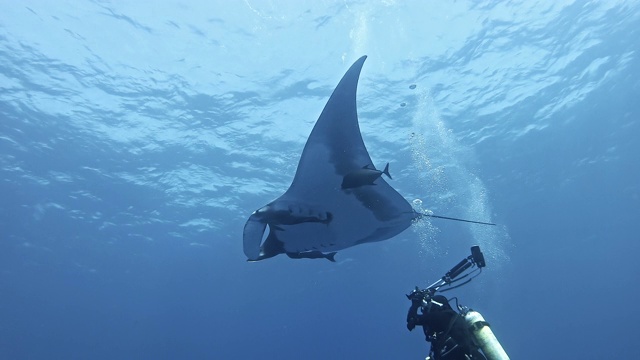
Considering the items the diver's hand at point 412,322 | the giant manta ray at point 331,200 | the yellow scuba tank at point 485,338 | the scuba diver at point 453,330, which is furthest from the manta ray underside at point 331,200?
the yellow scuba tank at point 485,338

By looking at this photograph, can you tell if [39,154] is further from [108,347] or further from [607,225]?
[108,347]

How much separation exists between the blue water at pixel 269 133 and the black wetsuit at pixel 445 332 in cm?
937

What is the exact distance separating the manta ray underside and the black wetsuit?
1.27 m

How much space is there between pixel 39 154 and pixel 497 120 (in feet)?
66.6

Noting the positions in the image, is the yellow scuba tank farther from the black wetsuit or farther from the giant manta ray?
the giant manta ray

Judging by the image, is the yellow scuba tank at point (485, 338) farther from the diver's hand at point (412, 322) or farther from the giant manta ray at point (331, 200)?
the giant manta ray at point (331, 200)

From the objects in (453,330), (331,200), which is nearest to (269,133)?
(331,200)

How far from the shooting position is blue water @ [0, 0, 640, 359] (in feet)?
39.6

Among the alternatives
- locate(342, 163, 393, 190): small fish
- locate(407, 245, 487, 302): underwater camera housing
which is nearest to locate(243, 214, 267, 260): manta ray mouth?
locate(342, 163, 393, 190): small fish

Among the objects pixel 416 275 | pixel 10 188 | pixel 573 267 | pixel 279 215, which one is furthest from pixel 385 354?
pixel 279 215

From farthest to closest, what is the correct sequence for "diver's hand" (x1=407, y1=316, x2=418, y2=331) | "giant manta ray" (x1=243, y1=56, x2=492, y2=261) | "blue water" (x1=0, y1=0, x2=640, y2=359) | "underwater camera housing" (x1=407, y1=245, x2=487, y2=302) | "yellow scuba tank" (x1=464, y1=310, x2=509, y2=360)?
1. "blue water" (x1=0, y1=0, x2=640, y2=359)
2. "giant manta ray" (x1=243, y1=56, x2=492, y2=261)
3. "underwater camera housing" (x1=407, y1=245, x2=487, y2=302)
4. "diver's hand" (x1=407, y1=316, x2=418, y2=331)
5. "yellow scuba tank" (x1=464, y1=310, x2=509, y2=360)

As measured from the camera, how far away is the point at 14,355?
5353cm

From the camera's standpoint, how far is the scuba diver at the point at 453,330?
409cm

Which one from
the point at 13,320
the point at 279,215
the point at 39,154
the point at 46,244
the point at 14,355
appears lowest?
the point at 279,215
